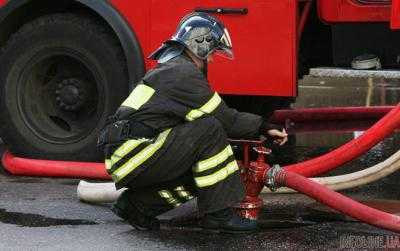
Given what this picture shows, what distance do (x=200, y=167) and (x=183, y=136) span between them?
185mm

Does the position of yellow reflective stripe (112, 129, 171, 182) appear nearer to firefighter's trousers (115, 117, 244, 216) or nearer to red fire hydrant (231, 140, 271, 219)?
firefighter's trousers (115, 117, 244, 216)

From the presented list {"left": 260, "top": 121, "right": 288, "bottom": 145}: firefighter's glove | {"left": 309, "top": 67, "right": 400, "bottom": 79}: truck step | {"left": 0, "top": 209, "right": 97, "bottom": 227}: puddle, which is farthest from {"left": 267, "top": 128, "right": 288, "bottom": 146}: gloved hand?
{"left": 0, "top": 209, "right": 97, "bottom": 227}: puddle

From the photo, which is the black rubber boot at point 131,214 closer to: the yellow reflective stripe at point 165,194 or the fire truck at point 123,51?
the yellow reflective stripe at point 165,194

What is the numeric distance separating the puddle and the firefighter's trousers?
0.55 metres

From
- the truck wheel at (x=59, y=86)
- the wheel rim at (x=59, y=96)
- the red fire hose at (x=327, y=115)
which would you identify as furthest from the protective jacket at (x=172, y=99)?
the red fire hose at (x=327, y=115)

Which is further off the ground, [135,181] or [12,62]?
[12,62]

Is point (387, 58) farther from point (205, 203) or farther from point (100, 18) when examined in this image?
point (100, 18)

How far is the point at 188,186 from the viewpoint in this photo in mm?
4254

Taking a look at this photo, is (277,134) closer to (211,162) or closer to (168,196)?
(211,162)

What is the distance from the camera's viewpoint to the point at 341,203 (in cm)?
407

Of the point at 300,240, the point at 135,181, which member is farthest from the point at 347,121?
the point at 135,181

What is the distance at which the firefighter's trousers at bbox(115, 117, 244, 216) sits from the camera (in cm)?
→ 407

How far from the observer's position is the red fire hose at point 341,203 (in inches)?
157

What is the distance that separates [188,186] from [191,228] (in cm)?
29
